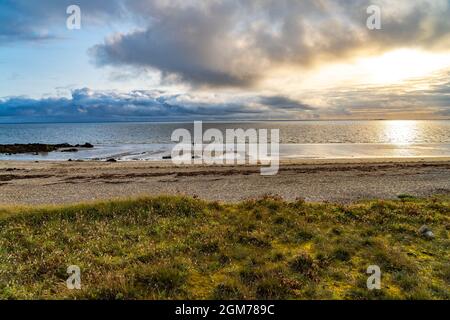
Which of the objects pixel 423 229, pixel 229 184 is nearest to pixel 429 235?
pixel 423 229

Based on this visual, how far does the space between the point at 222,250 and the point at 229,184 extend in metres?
23.0

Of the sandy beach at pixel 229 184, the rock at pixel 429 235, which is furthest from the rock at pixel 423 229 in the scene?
the sandy beach at pixel 229 184

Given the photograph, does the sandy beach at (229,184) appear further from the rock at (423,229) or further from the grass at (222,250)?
the rock at (423,229)

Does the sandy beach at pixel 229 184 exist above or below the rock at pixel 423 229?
below

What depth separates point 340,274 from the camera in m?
7.87

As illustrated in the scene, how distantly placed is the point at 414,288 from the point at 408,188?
23.2 m

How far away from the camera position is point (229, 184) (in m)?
32.2

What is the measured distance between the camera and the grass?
7.09 metres

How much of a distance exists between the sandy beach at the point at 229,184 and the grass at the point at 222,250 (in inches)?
419

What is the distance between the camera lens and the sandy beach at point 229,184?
26.0 metres

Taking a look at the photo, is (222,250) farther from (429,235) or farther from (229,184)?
(229,184)

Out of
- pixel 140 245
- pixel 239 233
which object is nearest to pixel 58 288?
pixel 140 245
